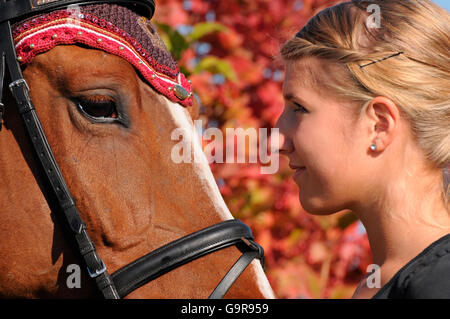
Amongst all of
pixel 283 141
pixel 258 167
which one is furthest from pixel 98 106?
pixel 258 167

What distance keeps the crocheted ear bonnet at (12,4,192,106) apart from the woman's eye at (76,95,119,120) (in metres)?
0.18

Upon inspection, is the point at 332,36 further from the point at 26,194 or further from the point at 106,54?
the point at 26,194

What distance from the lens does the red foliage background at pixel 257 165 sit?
12.4 feet

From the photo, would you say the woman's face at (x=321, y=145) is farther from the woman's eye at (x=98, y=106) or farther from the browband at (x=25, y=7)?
the browband at (x=25, y=7)

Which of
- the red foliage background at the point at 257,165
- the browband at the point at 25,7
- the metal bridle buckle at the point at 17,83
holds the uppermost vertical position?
the browband at the point at 25,7

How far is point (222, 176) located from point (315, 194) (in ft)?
6.75

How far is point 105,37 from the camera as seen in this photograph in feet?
6.14

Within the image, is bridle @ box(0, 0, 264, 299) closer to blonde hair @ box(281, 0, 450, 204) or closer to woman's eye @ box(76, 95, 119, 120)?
woman's eye @ box(76, 95, 119, 120)

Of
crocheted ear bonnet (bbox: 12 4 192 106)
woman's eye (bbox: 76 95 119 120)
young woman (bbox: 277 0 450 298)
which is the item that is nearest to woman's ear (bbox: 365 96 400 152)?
young woman (bbox: 277 0 450 298)

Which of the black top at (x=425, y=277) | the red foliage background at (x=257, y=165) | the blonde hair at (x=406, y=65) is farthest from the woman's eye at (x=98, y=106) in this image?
the red foliage background at (x=257, y=165)

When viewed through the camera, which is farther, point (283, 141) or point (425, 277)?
point (283, 141)

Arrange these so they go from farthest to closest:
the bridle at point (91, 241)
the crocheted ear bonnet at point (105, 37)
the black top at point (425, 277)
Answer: the crocheted ear bonnet at point (105, 37) → the bridle at point (91, 241) → the black top at point (425, 277)

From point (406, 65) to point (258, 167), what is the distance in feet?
7.47

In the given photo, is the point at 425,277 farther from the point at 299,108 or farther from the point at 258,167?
the point at 258,167
